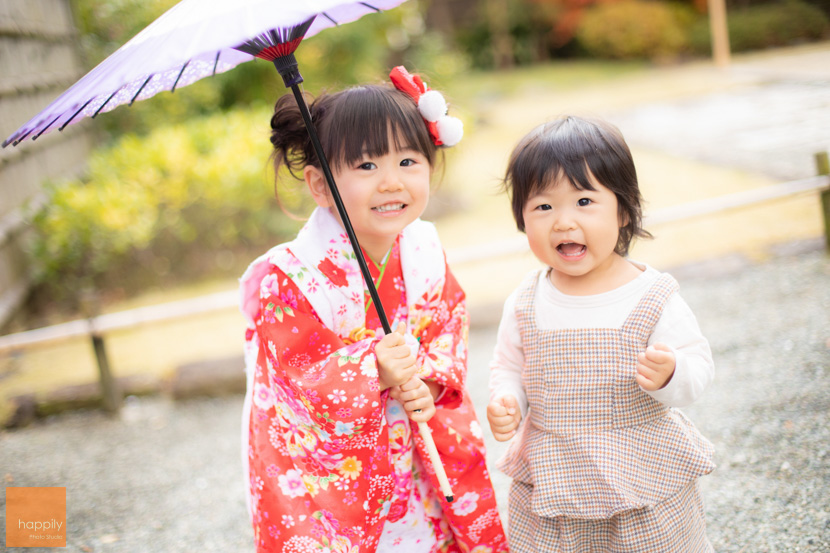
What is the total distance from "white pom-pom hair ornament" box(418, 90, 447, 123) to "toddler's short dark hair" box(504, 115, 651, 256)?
0.82 feet

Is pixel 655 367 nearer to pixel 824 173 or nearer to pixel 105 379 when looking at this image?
pixel 105 379

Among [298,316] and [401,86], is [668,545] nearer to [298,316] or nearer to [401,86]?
[298,316]

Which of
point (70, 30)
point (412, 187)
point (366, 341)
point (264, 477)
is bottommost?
point (264, 477)

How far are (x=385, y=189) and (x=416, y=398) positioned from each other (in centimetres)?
60

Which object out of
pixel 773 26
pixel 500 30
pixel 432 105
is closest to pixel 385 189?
pixel 432 105

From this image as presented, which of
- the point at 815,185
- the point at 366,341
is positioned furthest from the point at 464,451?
the point at 815,185

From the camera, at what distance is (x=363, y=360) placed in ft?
6.26

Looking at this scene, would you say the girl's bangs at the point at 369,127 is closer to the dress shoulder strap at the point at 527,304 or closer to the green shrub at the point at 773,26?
the dress shoulder strap at the point at 527,304

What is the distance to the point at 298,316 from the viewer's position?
1962 mm

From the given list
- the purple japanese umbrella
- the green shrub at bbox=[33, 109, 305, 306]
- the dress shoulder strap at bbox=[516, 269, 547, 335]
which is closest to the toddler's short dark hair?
the dress shoulder strap at bbox=[516, 269, 547, 335]

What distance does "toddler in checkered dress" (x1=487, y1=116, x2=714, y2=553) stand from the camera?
1.83 metres

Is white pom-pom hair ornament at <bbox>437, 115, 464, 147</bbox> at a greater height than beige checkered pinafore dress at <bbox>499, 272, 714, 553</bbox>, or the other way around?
white pom-pom hair ornament at <bbox>437, 115, 464, 147</bbox>

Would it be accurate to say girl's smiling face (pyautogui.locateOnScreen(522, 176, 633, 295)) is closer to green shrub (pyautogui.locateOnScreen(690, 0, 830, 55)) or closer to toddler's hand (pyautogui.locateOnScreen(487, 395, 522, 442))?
toddler's hand (pyautogui.locateOnScreen(487, 395, 522, 442))

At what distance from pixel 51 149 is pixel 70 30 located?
2.23 m
